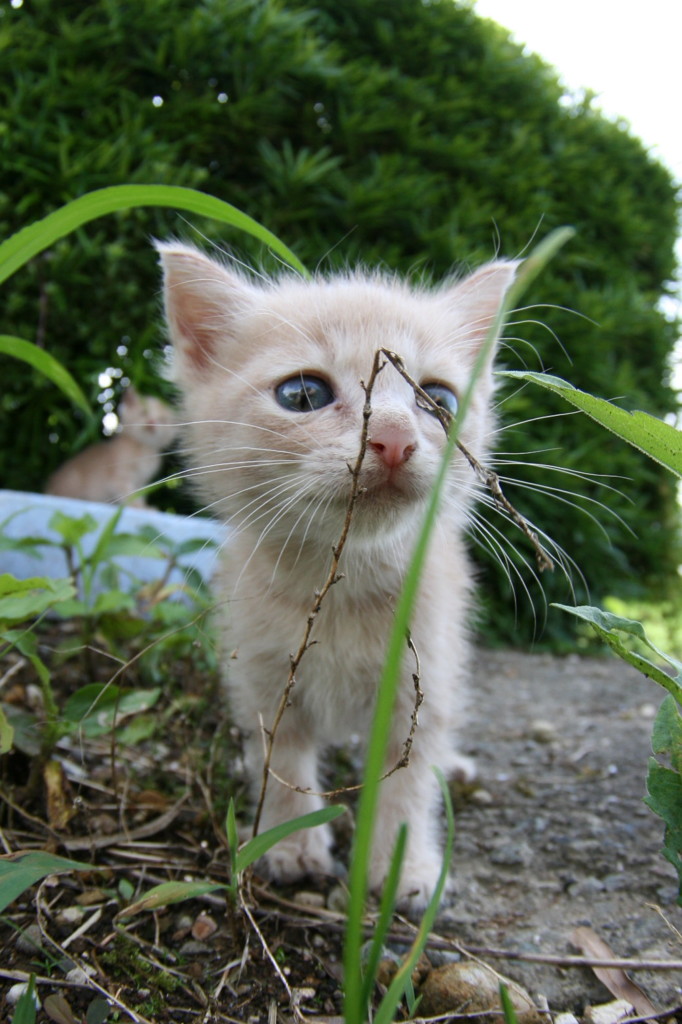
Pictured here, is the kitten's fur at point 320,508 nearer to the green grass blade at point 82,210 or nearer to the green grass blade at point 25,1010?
the green grass blade at point 82,210

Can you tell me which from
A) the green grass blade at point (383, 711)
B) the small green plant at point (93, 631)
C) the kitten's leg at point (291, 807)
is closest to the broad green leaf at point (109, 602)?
the small green plant at point (93, 631)

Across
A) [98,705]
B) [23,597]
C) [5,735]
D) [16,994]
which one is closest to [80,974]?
[16,994]

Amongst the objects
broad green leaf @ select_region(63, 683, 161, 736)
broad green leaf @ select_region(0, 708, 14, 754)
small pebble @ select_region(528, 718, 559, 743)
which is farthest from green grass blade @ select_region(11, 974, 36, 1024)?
small pebble @ select_region(528, 718, 559, 743)

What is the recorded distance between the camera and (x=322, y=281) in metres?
1.62

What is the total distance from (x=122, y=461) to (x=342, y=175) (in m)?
2.30

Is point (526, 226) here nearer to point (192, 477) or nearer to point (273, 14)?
point (273, 14)

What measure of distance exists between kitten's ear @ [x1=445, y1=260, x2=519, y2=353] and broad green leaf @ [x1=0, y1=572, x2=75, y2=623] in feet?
3.09

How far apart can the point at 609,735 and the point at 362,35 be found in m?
3.80

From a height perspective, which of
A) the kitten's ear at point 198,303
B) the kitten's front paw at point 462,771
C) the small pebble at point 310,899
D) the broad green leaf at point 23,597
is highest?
the kitten's ear at point 198,303

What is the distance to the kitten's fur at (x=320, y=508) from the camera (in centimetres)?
122

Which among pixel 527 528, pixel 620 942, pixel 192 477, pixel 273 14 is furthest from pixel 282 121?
pixel 620 942

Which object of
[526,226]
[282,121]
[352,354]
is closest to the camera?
[352,354]

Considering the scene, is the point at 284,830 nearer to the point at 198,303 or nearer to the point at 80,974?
the point at 80,974

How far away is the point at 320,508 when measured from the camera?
3.89ft
